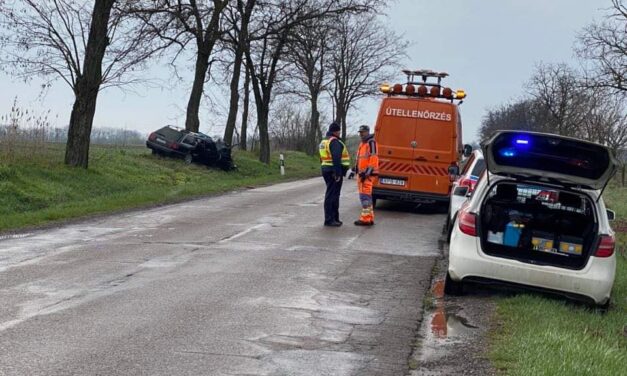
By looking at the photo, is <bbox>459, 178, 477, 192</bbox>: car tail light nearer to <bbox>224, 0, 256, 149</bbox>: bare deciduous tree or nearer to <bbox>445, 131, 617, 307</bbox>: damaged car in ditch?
<bbox>445, 131, 617, 307</bbox>: damaged car in ditch

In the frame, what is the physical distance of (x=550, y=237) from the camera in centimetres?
876

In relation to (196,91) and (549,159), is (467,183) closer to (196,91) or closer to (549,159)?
(549,159)

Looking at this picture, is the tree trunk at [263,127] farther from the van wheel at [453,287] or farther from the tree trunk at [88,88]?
the van wheel at [453,287]

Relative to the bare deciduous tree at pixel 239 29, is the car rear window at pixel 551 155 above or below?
below

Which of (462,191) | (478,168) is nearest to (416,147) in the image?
(478,168)

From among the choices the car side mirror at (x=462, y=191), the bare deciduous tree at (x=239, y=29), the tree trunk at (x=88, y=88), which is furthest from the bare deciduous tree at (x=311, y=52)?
the car side mirror at (x=462, y=191)

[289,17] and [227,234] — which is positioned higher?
[289,17]

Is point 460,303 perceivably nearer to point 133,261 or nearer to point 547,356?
point 547,356

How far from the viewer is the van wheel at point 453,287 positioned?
8.80m

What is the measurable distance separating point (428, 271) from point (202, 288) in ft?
10.9

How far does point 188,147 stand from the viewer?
107ft

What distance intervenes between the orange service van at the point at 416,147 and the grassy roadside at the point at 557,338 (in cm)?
842

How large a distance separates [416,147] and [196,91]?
18.2 m

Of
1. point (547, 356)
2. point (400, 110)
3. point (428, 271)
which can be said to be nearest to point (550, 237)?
point (428, 271)
